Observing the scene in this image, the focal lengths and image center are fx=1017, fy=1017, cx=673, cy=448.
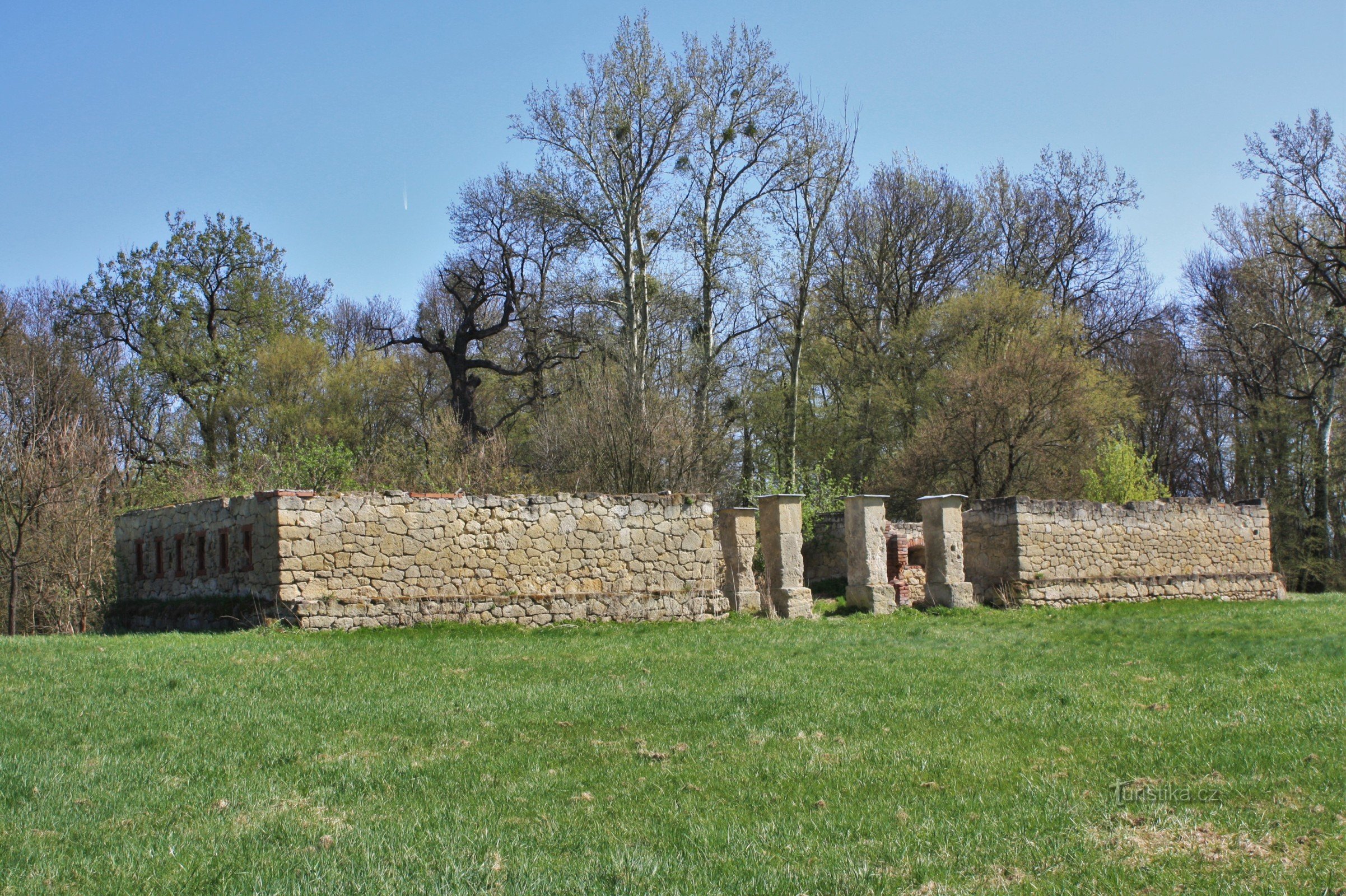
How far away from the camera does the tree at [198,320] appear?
3119 centimetres

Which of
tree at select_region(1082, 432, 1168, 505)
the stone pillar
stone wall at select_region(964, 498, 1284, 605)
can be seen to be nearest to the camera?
the stone pillar

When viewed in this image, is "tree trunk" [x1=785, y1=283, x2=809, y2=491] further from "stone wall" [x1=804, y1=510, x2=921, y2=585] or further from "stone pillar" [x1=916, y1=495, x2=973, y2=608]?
"stone pillar" [x1=916, y1=495, x2=973, y2=608]

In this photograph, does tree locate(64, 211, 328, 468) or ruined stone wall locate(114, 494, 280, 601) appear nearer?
ruined stone wall locate(114, 494, 280, 601)

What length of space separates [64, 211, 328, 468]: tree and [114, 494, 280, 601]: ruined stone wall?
1151 cm

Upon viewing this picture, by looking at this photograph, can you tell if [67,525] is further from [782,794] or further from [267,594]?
[782,794]

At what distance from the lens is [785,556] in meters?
17.9

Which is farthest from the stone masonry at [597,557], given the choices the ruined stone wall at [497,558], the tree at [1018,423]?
the tree at [1018,423]

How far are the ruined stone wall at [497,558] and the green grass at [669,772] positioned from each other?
2.69 m

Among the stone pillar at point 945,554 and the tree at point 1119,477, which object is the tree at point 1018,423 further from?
the stone pillar at point 945,554

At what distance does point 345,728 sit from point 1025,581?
1491 cm

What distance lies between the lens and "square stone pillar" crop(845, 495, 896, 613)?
1809 centimetres

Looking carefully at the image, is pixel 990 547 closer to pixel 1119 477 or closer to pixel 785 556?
pixel 785 556

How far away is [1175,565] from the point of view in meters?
22.1

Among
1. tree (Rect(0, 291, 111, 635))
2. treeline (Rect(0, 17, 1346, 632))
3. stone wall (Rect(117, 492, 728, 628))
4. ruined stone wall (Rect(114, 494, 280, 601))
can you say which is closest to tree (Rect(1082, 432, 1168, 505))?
treeline (Rect(0, 17, 1346, 632))
